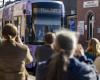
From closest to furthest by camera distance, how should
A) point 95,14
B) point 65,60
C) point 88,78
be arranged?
point 65,60 → point 88,78 → point 95,14

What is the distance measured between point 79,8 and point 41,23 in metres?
22.8

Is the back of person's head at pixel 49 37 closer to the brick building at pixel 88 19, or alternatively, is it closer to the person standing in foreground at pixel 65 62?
the person standing in foreground at pixel 65 62

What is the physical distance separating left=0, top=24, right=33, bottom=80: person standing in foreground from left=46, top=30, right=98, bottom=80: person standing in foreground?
7.44ft

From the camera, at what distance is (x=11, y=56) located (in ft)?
21.7

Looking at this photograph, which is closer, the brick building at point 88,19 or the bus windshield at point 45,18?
the bus windshield at point 45,18

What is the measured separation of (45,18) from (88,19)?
20.8 meters

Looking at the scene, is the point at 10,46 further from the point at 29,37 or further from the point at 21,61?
the point at 29,37

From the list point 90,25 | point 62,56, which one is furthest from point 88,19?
point 62,56

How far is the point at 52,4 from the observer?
20344mm

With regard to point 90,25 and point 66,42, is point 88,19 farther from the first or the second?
point 66,42

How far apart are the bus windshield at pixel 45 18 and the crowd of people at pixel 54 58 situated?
10.6 metres

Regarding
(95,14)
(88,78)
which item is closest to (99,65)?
(88,78)

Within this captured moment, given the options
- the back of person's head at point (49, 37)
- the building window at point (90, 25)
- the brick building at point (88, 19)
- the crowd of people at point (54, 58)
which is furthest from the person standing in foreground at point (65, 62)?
the building window at point (90, 25)

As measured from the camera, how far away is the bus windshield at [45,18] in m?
19.7
